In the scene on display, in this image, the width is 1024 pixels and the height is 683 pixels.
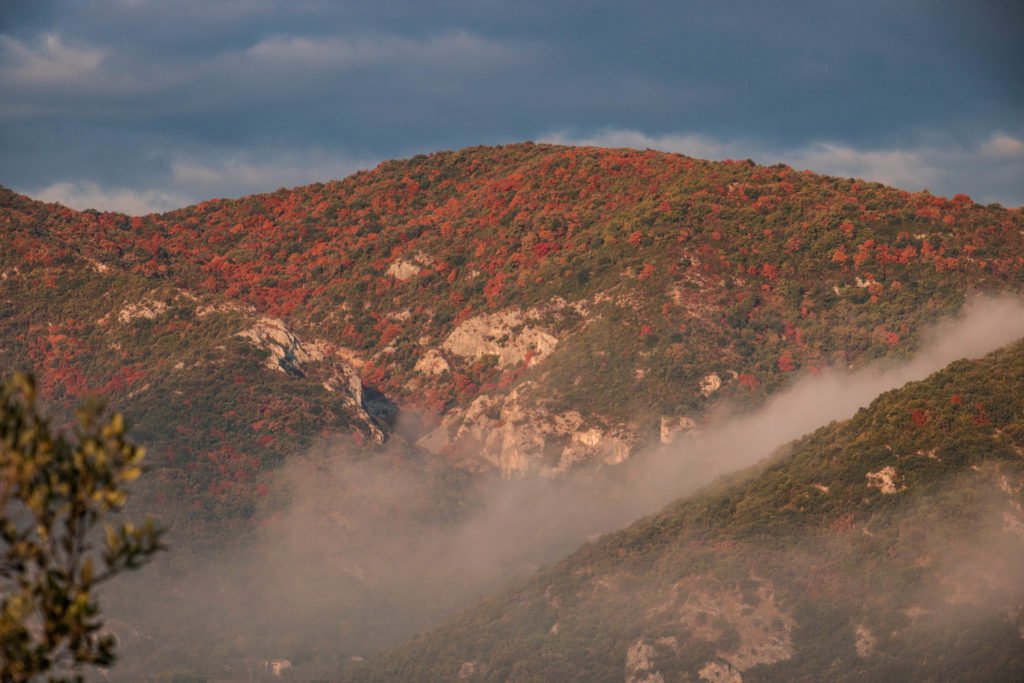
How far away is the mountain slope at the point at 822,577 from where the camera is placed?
102062 millimetres

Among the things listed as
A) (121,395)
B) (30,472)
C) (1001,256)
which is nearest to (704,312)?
(1001,256)

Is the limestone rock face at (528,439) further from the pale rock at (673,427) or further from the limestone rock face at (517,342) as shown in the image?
the limestone rock face at (517,342)

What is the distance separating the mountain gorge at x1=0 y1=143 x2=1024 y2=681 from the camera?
112 meters

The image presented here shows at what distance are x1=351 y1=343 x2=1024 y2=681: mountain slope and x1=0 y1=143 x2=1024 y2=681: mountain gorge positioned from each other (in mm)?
338

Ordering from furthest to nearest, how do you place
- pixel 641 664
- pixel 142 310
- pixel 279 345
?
pixel 142 310
pixel 279 345
pixel 641 664

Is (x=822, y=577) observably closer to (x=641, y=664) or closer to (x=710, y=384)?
(x=641, y=664)

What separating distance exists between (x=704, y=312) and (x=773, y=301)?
14.3 m

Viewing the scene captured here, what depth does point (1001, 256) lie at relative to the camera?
176375 millimetres

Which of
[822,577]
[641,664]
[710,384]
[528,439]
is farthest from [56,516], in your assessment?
[710,384]


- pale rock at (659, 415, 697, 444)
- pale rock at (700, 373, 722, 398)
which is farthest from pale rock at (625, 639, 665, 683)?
pale rock at (700, 373, 722, 398)

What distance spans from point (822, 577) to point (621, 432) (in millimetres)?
57037

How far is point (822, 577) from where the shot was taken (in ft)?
368

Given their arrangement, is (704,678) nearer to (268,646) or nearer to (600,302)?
(268,646)

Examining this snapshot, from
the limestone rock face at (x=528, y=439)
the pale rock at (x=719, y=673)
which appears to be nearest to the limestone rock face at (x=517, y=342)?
the limestone rock face at (x=528, y=439)
